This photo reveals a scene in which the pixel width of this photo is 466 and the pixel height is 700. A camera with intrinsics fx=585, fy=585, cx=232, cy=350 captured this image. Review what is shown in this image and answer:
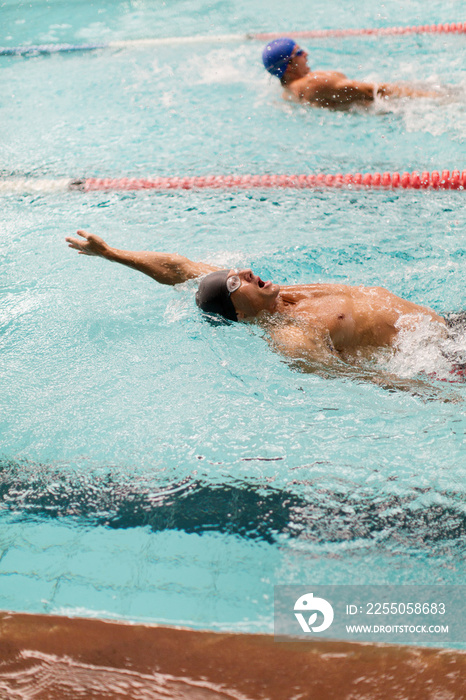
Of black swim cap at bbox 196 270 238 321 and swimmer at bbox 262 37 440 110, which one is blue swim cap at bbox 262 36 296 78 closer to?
swimmer at bbox 262 37 440 110

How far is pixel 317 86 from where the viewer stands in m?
5.79

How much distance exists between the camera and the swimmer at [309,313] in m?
2.85

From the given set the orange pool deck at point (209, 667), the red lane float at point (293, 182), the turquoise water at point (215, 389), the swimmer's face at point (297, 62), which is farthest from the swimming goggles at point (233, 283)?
the swimmer's face at point (297, 62)

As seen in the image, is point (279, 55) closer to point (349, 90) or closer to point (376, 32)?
point (349, 90)

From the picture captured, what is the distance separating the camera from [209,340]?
3.57 metres

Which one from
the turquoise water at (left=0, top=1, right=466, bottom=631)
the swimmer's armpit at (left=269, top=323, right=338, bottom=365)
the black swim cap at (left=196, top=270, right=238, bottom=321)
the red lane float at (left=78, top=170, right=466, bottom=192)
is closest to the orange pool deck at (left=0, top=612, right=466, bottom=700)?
the turquoise water at (left=0, top=1, right=466, bottom=631)

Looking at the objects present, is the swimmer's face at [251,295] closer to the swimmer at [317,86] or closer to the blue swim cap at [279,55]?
the swimmer at [317,86]

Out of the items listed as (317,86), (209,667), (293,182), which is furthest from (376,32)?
(209,667)

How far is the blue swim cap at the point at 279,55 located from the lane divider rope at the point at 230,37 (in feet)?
7.28

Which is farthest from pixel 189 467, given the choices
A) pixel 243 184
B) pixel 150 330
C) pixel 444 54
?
pixel 444 54

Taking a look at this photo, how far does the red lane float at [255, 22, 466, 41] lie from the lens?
23.9 feet

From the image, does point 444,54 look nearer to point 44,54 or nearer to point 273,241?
point 273,241

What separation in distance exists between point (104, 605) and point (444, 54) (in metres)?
6.90

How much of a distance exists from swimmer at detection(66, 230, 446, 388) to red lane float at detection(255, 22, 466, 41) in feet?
19.1
